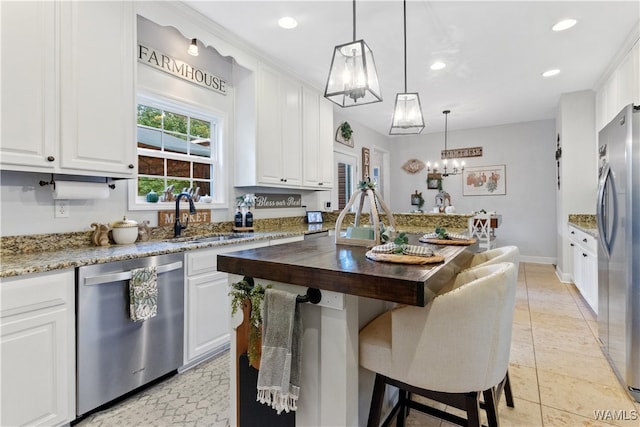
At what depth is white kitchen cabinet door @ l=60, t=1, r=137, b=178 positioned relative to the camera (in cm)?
191

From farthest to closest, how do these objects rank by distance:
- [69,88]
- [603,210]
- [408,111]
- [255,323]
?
[408,111] < [603,210] < [69,88] < [255,323]

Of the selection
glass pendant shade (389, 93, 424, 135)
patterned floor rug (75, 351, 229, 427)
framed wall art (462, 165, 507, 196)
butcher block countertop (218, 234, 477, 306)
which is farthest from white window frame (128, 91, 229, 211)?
framed wall art (462, 165, 507, 196)

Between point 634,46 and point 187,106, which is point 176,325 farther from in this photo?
point 634,46

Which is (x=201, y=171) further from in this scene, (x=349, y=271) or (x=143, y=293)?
(x=349, y=271)

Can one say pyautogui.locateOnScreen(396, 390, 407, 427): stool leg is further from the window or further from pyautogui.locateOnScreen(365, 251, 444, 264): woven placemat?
the window

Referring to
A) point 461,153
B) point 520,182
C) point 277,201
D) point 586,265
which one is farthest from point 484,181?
point 277,201

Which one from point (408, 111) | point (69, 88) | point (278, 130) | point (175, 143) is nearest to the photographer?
point (69, 88)

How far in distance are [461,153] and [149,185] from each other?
20.5ft

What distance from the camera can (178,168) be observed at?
10.0 feet

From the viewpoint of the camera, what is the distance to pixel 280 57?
3443 millimetres

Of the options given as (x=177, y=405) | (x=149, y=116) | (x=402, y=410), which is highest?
(x=149, y=116)

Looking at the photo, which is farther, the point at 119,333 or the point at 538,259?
the point at 538,259

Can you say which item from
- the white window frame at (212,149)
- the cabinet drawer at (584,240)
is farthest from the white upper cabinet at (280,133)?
the cabinet drawer at (584,240)

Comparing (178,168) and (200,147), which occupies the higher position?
(200,147)
